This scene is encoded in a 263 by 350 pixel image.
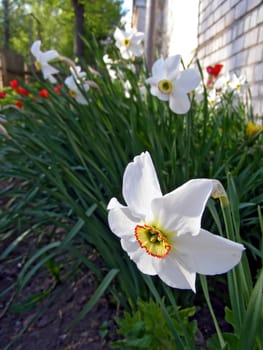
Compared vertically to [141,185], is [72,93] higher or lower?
higher

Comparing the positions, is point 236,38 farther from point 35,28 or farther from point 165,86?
point 35,28

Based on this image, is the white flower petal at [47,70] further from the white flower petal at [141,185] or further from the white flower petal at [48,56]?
the white flower petal at [141,185]

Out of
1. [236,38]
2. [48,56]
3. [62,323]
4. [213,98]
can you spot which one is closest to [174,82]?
[48,56]

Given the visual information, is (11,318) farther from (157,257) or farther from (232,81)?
(232,81)

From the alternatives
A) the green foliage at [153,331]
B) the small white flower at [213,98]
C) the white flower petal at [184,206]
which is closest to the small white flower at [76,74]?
the small white flower at [213,98]

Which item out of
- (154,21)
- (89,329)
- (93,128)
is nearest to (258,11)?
(154,21)

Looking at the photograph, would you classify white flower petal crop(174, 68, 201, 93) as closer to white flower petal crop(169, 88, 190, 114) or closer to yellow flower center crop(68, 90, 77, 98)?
white flower petal crop(169, 88, 190, 114)
